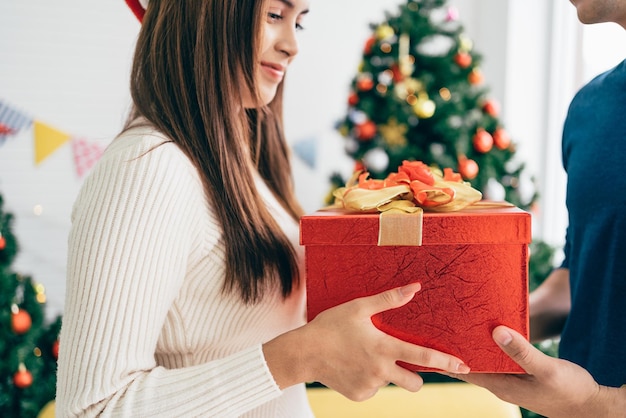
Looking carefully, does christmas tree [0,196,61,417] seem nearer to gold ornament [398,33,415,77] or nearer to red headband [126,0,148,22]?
red headband [126,0,148,22]

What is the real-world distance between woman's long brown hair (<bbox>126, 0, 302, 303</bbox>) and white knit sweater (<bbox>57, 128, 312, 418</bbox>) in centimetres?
3

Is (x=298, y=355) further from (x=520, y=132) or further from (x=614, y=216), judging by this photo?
(x=520, y=132)

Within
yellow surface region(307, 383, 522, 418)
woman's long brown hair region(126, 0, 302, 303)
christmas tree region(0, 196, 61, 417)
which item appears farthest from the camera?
christmas tree region(0, 196, 61, 417)

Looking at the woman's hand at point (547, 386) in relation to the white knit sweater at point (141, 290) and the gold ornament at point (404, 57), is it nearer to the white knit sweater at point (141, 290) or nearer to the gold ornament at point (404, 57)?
the white knit sweater at point (141, 290)

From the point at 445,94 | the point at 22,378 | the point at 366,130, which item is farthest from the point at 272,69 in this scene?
the point at 22,378

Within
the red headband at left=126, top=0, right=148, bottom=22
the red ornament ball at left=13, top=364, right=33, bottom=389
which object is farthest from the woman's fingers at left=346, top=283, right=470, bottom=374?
the red ornament ball at left=13, top=364, right=33, bottom=389

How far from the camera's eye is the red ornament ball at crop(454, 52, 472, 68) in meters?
2.00

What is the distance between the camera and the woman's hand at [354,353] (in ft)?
2.48

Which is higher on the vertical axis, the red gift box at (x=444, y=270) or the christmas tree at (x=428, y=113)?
the christmas tree at (x=428, y=113)

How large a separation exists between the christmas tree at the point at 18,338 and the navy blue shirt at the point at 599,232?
1658 mm

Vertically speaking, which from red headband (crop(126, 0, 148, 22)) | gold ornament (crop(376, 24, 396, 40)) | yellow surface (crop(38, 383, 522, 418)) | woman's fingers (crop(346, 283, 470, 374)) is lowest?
yellow surface (crop(38, 383, 522, 418))

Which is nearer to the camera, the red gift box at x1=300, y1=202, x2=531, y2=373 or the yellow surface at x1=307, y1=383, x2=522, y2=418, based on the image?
the red gift box at x1=300, y1=202, x2=531, y2=373

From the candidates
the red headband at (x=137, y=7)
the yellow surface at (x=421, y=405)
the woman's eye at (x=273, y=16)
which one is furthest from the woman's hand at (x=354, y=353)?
the yellow surface at (x=421, y=405)

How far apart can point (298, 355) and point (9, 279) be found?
4.72ft
